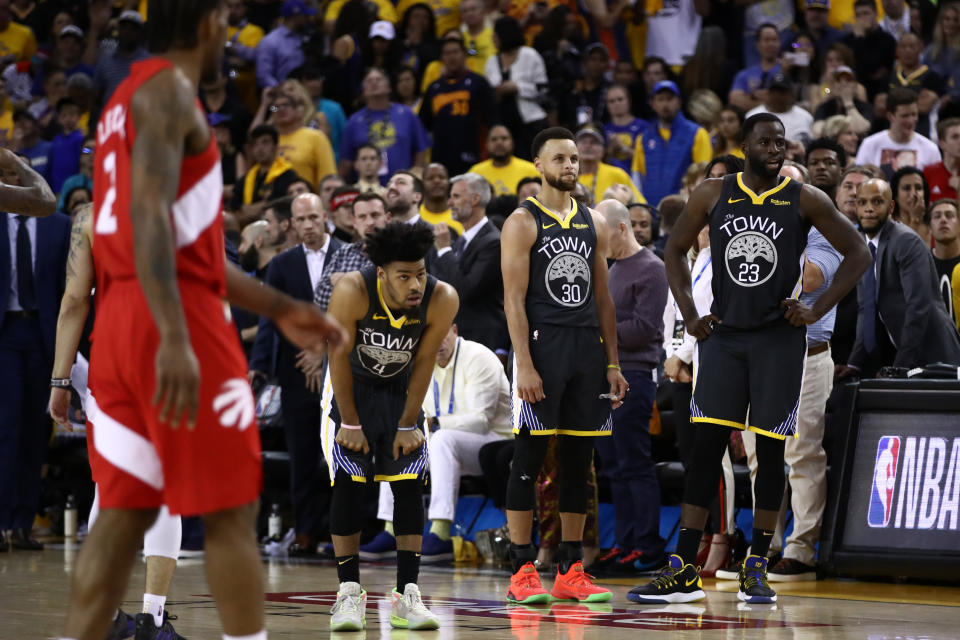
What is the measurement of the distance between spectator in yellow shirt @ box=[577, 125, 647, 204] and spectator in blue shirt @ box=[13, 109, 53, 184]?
624 cm

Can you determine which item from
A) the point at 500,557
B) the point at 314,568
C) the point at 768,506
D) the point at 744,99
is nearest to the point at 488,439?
the point at 500,557

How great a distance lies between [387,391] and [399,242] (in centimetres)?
75

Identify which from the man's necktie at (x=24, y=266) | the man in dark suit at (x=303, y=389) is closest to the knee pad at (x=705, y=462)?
the man in dark suit at (x=303, y=389)

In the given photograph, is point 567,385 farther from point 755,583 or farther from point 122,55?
point 122,55

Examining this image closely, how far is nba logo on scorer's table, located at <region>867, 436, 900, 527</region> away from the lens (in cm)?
798

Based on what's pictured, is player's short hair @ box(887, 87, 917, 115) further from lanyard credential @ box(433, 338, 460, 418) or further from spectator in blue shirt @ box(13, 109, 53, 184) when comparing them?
spectator in blue shirt @ box(13, 109, 53, 184)

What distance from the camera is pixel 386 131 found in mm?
13836

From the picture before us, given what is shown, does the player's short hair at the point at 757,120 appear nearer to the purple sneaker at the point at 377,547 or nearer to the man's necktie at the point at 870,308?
the man's necktie at the point at 870,308

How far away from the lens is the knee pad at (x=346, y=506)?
21.1 ft

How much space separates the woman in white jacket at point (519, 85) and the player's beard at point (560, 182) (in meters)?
6.54

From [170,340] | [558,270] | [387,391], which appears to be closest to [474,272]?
[558,270]

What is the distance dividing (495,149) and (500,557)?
162 inches

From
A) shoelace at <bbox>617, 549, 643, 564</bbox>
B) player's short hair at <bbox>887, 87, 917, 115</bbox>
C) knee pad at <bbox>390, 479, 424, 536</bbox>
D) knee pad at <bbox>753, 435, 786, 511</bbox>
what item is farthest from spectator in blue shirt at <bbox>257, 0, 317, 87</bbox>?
knee pad at <bbox>390, 479, 424, 536</bbox>

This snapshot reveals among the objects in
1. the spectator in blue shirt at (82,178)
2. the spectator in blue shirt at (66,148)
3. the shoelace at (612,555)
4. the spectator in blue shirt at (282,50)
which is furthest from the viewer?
the spectator in blue shirt at (282,50)
